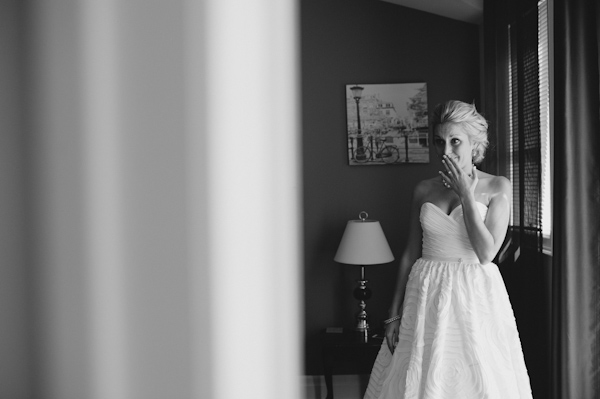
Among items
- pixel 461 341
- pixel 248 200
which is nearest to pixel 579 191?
pixel 461 341

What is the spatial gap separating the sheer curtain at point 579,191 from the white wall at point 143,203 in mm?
1866

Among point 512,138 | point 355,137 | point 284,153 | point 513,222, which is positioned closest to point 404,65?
point 355,137

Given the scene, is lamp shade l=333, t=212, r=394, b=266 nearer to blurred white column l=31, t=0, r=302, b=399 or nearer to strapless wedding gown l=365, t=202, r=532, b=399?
strapless wedding gown l=365, t=202, r=532, b=399

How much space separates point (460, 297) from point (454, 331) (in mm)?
115

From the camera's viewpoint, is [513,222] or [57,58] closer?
[57,58]

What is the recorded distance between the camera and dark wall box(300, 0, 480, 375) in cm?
362

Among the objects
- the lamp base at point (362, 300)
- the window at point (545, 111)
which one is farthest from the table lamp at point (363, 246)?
the window at point (545, 111)

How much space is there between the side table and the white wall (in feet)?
9.54

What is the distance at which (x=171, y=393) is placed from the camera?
0.36 meters

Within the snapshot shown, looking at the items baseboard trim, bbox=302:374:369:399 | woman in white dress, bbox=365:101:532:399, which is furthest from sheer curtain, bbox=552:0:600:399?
baseboard trim, bbox=302:374:369:399

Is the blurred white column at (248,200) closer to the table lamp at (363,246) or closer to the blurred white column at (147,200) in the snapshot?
the blurred white column at (147,200)

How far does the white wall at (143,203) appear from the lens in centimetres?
36

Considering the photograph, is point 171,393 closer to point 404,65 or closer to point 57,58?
point 57,58

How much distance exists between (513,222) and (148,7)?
2.57 meters
